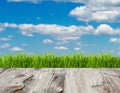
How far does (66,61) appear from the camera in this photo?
4602 millimetres

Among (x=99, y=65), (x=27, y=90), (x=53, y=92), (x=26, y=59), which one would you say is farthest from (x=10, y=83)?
(x=99, y=65)

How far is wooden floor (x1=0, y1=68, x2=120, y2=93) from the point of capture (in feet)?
8.73

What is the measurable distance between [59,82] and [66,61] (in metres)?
1.68

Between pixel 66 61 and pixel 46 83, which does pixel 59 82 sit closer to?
pixel 46 83

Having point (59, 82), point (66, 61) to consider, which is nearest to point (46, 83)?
point (59, 82)

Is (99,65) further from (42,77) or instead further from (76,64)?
(42,77)

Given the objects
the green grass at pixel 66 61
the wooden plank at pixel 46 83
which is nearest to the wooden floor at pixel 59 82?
the wooden plank at pixel 46 83

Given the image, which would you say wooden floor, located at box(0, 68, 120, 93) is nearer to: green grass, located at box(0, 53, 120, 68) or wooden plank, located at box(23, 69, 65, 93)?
wooden plank, located at box(23, 69, 65, 93)

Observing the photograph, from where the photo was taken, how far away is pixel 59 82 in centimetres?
293

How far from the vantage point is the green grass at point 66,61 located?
4.61 meters

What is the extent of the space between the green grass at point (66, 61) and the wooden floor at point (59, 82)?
2.91ft

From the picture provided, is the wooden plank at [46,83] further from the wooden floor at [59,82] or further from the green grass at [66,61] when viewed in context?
the green grass at [66,61]

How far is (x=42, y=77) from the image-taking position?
332 cm

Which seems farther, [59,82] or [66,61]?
[66,61]
